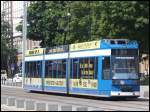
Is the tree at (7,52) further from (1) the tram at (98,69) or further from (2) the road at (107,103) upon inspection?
(2) the road at (107,103)

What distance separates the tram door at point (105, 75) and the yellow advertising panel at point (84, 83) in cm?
55

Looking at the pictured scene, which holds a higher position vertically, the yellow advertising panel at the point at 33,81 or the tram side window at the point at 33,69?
the tram side window at the point at 33,69

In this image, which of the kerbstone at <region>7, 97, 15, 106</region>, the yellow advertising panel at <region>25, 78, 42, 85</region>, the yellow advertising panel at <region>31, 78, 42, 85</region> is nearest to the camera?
the kerbstone at <region>7, 97, 15, 106</region>

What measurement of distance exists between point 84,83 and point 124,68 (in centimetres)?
300

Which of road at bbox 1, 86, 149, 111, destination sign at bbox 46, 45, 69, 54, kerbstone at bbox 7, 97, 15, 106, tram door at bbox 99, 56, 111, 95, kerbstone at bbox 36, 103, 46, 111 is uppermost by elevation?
destination sign at bbox 46, 45, 69, 54

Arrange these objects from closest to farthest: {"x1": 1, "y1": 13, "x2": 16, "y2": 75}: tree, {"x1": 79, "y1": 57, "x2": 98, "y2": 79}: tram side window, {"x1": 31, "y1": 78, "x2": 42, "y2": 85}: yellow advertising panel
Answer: {"x1": 79, "y1": 57, "x2": 98, "y2": 79}: tram side window
{"x1": 31, "y1": 78, "x2": 42, "y2": 85}: yellow advertising panel
{"x1": 1, "y1": 13, "x2": 16, "y2": 75}: tree

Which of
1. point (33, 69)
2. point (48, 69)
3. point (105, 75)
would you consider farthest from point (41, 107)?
point (33, 69)

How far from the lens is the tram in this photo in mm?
29453

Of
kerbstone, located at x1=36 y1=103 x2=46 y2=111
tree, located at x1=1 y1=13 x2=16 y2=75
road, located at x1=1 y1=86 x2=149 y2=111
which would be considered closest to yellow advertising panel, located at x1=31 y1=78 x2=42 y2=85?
road, located at x1=1 y1=86 x2=149 y2=111

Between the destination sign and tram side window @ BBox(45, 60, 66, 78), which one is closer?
tram side window @ BBox(45, 60, 66, 78)

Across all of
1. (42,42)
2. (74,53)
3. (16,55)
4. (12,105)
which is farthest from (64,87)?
(16,55)

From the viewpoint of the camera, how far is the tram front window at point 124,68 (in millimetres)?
29344

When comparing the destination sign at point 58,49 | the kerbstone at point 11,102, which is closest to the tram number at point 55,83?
the destination sign at point 58,49

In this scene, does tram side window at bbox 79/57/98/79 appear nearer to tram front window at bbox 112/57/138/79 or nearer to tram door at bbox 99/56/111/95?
tram door at bbox 99/56/111/95
